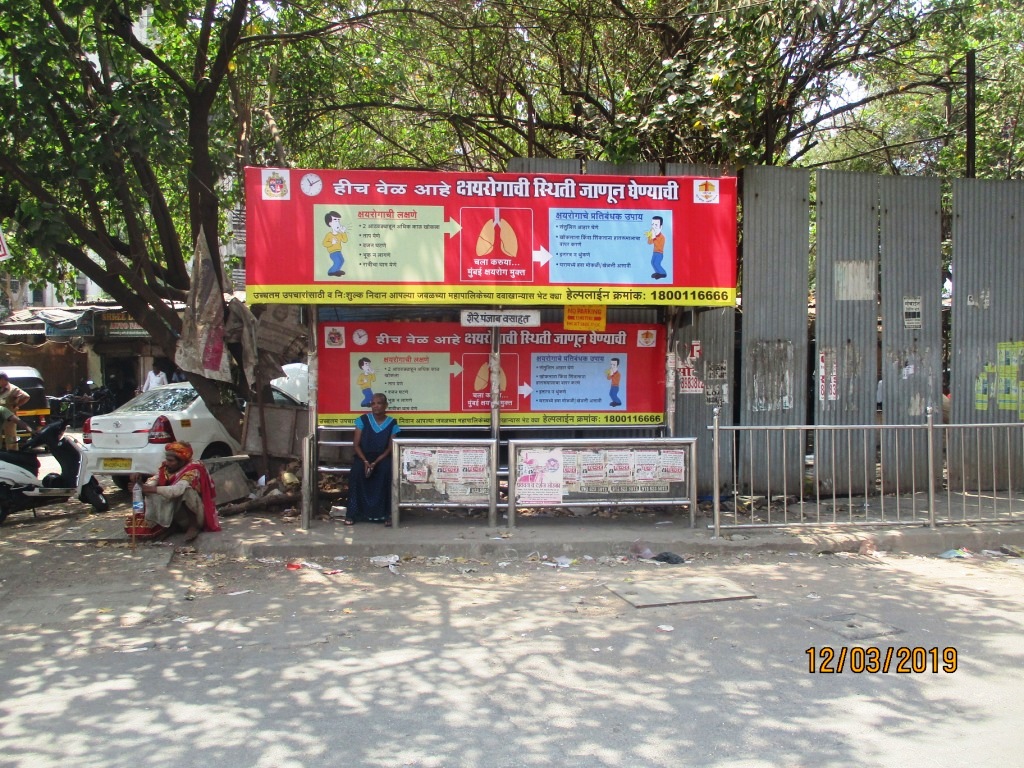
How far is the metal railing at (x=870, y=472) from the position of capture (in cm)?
917

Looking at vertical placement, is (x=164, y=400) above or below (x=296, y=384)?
below

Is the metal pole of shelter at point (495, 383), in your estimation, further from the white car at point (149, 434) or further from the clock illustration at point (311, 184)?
the white car at point (149, 434)

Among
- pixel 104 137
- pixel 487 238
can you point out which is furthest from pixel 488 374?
pixel 104 137

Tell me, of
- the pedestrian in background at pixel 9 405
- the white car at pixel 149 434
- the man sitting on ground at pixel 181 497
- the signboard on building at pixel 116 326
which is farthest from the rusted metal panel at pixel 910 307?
the signboard on building at pixel 116 326

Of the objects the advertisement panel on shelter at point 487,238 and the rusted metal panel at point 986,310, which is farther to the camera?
the rusted metal panel at point 986,310

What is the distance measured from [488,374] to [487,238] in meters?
1.66

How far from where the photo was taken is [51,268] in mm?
12375

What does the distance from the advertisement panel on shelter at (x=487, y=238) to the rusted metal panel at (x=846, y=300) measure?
1.92 metres

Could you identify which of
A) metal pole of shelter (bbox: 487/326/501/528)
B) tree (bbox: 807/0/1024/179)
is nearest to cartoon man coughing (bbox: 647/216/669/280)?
metal pole of shelter (bbox: 487/326/501/528)

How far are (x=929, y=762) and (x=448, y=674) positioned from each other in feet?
8.34

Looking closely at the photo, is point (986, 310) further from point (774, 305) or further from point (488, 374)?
point (488, 374)

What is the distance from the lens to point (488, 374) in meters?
9.30
